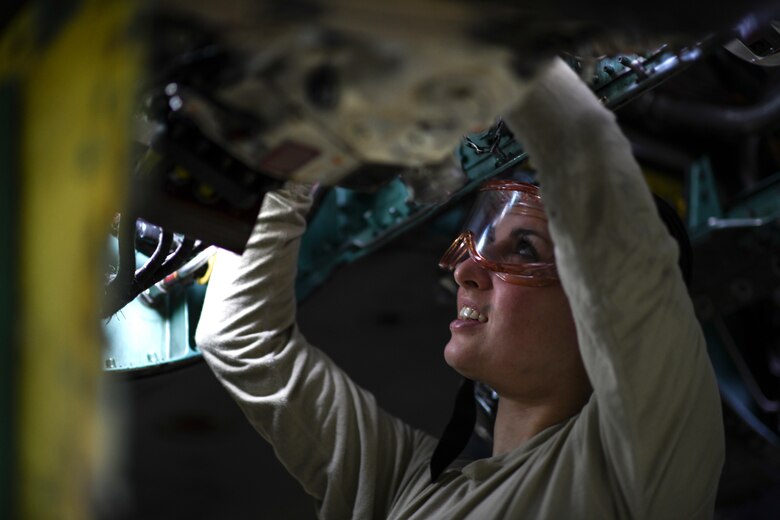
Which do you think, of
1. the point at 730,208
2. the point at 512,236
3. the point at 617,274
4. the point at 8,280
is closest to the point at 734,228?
the point at 730,208

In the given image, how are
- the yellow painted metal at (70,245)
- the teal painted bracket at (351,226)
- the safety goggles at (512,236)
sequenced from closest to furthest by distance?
the yellow painted metal at (70,245), the safety goggles at (512,236), the teal painted bracket at (351,226)

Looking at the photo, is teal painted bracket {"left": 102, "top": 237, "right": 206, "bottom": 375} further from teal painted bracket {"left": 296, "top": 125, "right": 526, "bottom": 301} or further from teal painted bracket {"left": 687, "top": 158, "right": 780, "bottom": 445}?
teal painted bracket {"left": 687, "top": 158, "right": 780, "bottom": 445}

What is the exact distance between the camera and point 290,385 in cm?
213

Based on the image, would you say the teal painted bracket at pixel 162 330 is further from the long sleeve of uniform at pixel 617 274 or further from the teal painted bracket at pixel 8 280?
the teal painted bracket at pixel 8 280

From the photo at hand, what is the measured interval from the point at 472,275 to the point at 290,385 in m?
0.45

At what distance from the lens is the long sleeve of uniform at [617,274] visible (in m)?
1.28

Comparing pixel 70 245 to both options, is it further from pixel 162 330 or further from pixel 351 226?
pixel 351 226

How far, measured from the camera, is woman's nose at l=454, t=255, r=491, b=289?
82.8 inches

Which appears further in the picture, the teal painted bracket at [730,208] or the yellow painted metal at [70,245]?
the teal painted bracket at [730,208]

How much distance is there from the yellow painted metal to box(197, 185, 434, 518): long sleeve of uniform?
1.16 metres

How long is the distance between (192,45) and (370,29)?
0.68 ft

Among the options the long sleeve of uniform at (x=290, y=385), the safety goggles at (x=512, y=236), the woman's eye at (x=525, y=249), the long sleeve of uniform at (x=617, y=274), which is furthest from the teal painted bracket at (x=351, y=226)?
the long sleeve of uniform at (x=617, y=274)

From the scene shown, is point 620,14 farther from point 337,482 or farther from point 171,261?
point 337,482

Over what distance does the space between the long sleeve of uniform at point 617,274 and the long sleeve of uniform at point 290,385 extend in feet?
2.52
